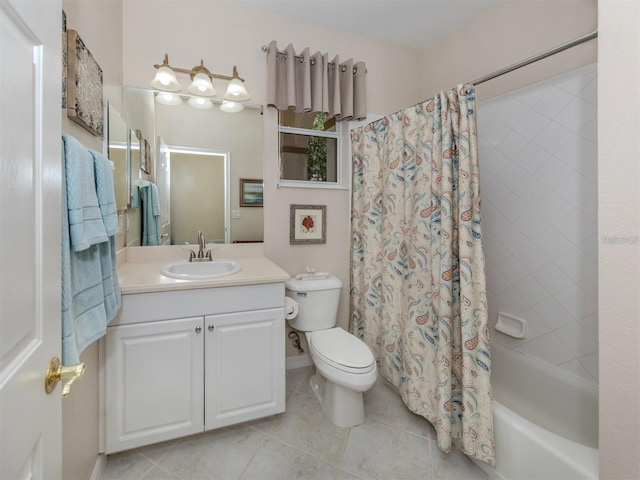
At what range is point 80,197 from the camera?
2.88ft

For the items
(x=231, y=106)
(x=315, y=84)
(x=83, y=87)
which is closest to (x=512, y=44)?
(x=315, y=84)

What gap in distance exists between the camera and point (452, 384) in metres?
1.55

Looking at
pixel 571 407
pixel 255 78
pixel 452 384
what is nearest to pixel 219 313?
pixel 452 384

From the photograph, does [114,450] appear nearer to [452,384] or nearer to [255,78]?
[452,384]

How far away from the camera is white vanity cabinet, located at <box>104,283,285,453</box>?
4.63ft

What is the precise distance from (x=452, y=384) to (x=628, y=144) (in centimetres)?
123

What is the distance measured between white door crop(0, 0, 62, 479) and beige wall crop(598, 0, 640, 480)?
4.58 feet

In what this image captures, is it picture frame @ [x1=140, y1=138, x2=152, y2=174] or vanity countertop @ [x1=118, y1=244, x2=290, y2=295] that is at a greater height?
picture frame @ [x1=140, y1=138, x2=152, y2=174]

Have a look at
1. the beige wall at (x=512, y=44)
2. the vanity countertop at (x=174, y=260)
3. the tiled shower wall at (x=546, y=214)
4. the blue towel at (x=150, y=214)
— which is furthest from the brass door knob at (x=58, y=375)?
the beige wall at (x=512, y=44)

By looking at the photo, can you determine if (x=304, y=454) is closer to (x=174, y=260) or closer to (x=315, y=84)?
(x=174, y=260)

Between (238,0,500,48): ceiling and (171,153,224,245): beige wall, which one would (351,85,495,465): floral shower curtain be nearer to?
(238,0,500,48): ceiling

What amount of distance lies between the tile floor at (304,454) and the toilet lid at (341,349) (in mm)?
418

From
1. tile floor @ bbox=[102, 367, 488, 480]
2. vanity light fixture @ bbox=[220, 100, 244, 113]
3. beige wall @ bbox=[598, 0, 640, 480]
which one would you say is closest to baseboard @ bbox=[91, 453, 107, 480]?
tile floor @ bbox=[102, 367, 488, 480]

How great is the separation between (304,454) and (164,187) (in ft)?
5.86
